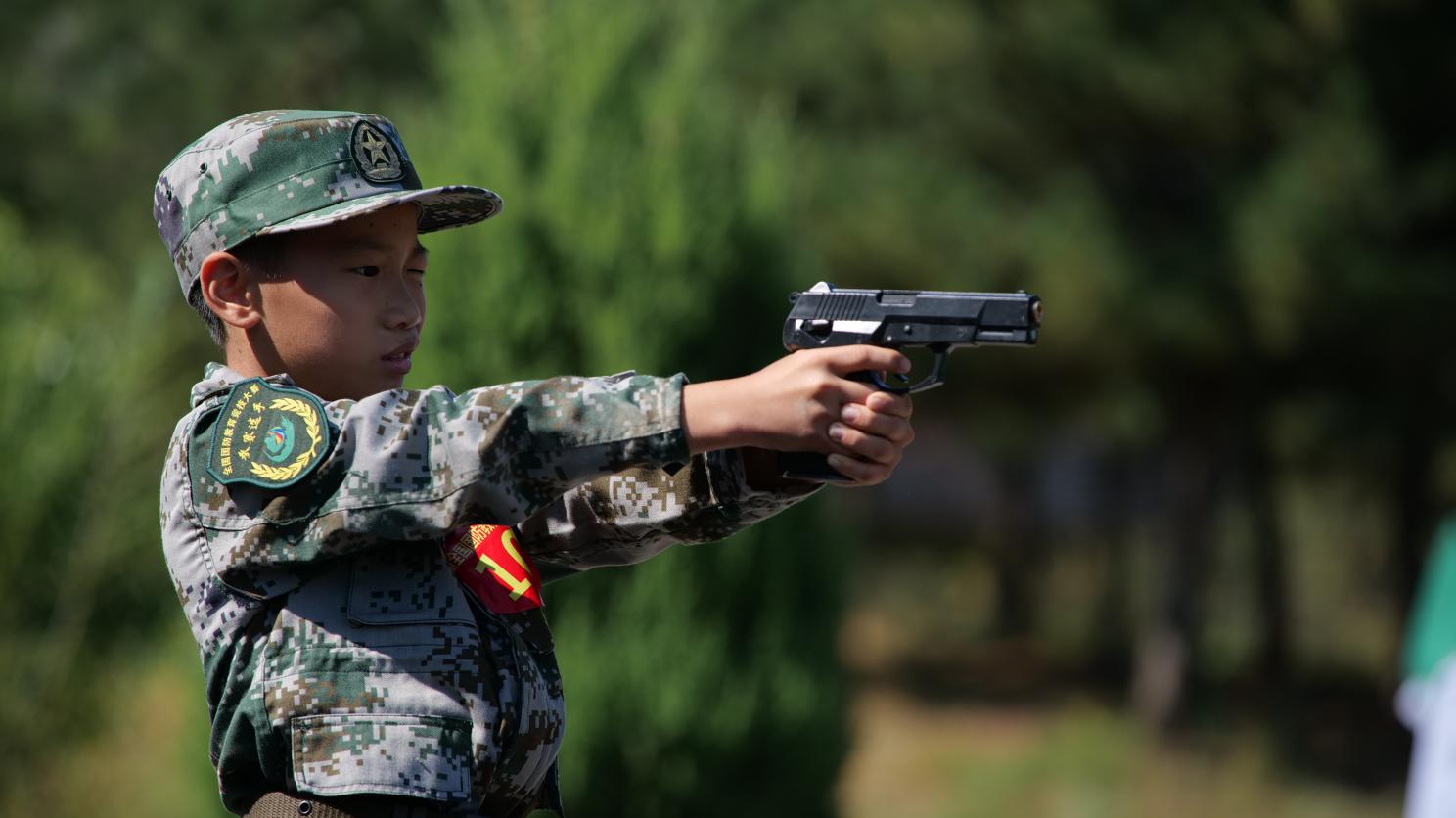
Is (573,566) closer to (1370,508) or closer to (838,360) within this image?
(838,360)

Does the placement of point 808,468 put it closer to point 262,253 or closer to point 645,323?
point 262,253

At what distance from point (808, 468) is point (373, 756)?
64 cm

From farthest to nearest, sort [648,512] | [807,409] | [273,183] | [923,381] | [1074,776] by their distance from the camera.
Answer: [1074,776] < [648,512] < [273,183] < [923,381] < [807,409]

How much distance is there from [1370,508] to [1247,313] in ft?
25.8

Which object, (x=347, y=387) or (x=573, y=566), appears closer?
(x=347, y=387)

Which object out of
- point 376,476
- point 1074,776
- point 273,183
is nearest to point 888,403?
point 376,476

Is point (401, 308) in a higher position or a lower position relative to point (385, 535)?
higher

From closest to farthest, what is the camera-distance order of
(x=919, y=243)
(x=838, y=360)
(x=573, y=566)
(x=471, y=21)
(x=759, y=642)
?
(x=838, y=360), (x=573, y=566), (x=759, y=642), (x=471, y=21), (x=919, y=243)

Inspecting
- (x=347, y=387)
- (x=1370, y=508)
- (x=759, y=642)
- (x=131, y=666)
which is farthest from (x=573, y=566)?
(x=1370, y=508)

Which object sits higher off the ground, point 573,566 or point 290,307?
point 290,307

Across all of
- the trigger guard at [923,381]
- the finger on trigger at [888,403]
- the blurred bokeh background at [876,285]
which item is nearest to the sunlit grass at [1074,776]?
the blurred bokeh background at [876,285]

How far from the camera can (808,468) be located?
1845 millimetres

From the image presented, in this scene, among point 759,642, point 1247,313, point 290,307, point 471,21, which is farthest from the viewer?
point 1247,313

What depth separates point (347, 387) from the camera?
1.96 m
